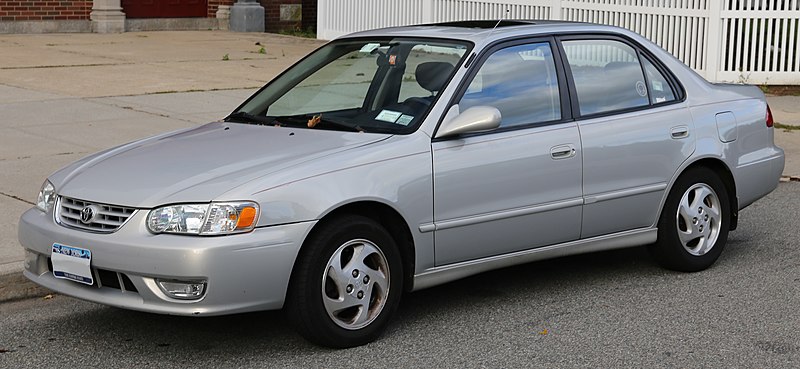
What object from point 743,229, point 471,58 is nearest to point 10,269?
point 471,58

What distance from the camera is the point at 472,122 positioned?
18.8 ft

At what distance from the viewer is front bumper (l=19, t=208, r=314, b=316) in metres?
5.02

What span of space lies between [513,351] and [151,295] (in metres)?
1.60

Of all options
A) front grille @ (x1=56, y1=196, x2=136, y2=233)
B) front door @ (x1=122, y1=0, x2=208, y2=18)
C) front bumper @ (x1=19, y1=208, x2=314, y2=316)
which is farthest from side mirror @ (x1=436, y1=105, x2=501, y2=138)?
front door @ (x1=122, y1=0, x2=208, y2=18)

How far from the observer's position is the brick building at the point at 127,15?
70.1 feet

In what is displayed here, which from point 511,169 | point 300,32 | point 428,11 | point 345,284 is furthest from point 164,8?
point 345,284

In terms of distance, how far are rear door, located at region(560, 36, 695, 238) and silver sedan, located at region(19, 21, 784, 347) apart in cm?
1

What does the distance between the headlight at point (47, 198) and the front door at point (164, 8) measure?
687 inches

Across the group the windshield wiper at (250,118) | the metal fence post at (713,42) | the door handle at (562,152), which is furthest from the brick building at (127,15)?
the door handle at (562,152)

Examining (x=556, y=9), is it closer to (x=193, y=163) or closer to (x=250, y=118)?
(x=250, y=118)

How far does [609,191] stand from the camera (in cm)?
639

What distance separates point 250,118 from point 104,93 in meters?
7.99

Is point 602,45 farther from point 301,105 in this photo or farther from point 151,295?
point 151,295

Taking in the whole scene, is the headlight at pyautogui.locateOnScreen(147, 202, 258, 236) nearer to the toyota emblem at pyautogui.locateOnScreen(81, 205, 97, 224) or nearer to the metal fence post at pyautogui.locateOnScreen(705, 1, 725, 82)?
the toyota emblem at pyautogui.locateOnScreen(81, 205, 97, 224)
